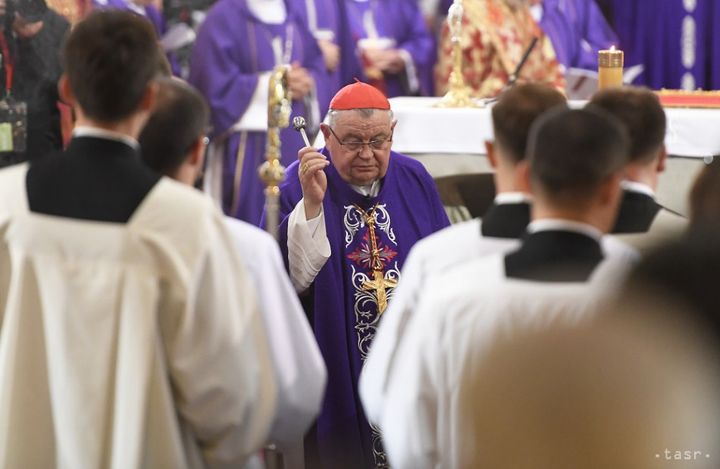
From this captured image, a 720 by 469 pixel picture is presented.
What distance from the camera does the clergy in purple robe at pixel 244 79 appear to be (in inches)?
330

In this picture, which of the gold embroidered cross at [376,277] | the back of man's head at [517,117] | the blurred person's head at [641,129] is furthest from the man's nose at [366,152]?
the back of man's head at [517,117]

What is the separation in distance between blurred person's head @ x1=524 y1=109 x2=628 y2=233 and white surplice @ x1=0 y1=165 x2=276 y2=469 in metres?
0.74

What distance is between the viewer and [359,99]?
449cm

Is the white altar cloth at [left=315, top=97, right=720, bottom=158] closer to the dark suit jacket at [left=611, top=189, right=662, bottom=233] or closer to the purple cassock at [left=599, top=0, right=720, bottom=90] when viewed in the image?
the dark suit jacket at [left=611, top=189, right=662, bottom=233]

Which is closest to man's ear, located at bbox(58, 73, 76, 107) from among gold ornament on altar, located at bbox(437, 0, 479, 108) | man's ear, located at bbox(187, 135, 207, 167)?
man's ear, located at bbox(187, 135, 207, 167)

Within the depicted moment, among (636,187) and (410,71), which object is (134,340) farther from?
(410,71)

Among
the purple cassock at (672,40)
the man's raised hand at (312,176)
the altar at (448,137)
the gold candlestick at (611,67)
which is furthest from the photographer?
the purple cassock at (672,40)

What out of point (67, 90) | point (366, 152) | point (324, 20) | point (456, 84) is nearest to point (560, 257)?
point (67, 90)

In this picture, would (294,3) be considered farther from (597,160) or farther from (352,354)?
(597,160)

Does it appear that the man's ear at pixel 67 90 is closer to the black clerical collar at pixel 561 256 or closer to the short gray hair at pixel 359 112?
the black clerical collar at pixel 561 256

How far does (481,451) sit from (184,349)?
71cm

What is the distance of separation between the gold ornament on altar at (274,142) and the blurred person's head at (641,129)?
86cm

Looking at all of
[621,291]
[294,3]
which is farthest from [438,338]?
[294,3]

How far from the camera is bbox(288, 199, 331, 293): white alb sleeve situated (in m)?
4.27
